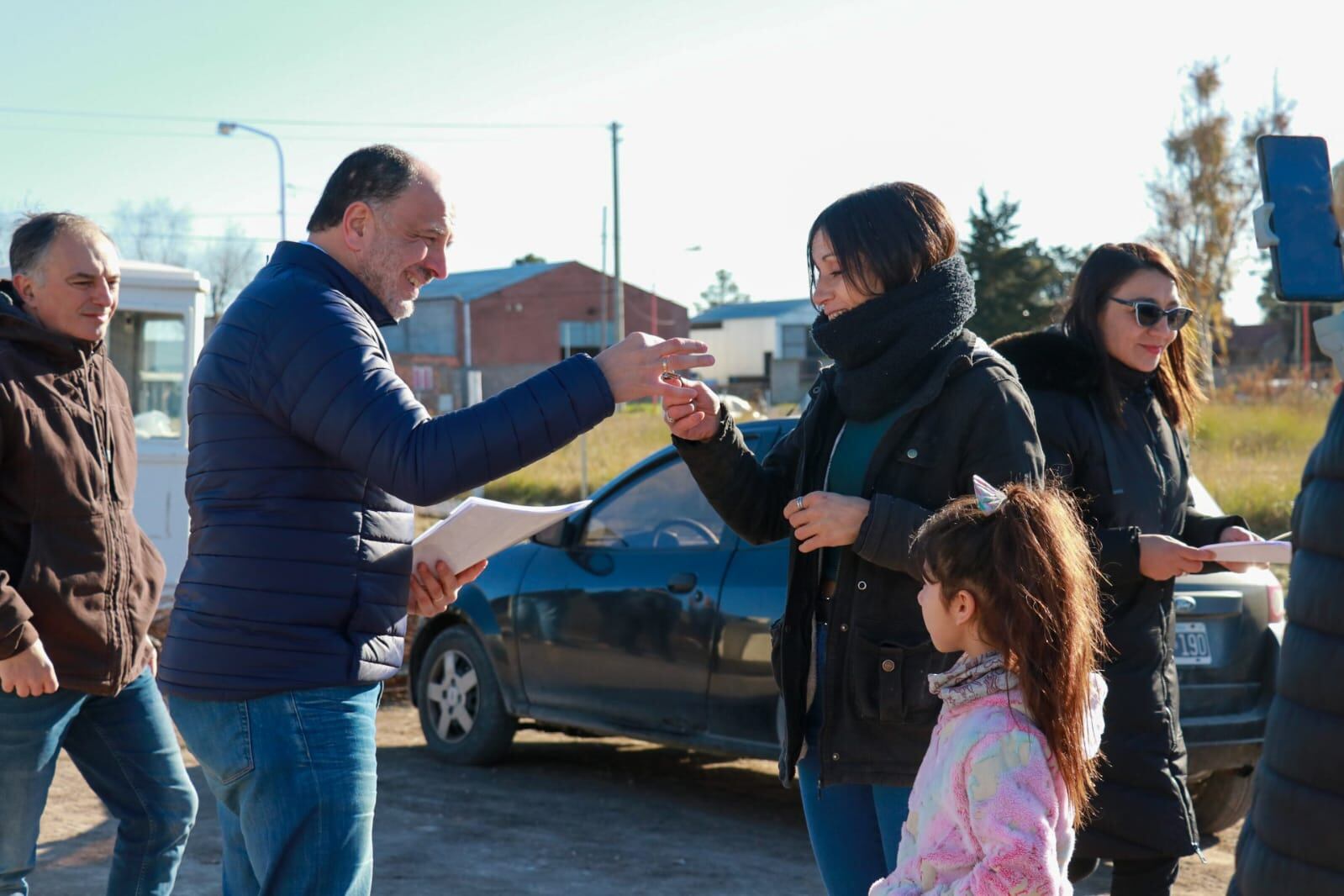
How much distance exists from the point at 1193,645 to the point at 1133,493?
2.11 metres

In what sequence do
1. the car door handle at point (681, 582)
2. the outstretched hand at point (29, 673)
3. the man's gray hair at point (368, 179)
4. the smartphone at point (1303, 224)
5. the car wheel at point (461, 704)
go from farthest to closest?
the car wheel at point (461, 704) < the car door handle at point (681, 582) < the outstretched hand at point (29, 673) < the man's gray hair at point (368, 179) < the smartphone at point (1303, 224)

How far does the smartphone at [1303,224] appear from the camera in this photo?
2.30 meters

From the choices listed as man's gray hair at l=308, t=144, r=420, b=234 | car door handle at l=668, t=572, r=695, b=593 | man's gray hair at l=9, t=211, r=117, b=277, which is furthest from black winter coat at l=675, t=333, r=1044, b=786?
car door handle at l=668, t=572, r=695, b=593

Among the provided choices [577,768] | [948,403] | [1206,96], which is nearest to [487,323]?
[1206,96]

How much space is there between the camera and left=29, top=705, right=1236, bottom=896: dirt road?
559 cm

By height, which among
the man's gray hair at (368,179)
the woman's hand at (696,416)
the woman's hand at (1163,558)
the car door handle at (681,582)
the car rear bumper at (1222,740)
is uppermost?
the man's gray hair at (368,179)

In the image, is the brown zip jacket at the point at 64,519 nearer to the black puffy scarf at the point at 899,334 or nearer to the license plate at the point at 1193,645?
the black puffy scarf at the point at 899,334

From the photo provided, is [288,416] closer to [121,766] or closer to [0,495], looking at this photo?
[0,495]

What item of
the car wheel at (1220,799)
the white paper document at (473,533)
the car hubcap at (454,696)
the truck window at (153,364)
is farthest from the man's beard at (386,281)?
the truck window at (153,364)

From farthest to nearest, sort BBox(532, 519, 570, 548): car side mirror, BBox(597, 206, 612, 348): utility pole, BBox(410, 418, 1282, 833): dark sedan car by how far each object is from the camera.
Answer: BBox(597, 206, 612, 348): utility pole → BBox(532, 519, 570, 548): car side mirror → BBox(410, 418, 1282, 833): dark sedan car

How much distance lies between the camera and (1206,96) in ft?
117

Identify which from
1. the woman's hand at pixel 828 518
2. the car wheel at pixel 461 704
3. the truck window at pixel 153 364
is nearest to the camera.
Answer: the woman's hand at pixel 828 518

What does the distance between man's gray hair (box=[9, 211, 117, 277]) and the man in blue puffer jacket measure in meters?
1.23

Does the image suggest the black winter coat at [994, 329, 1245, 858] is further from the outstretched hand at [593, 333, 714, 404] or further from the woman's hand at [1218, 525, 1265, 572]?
the outstretched hand at [593, 333, 714, 404]
